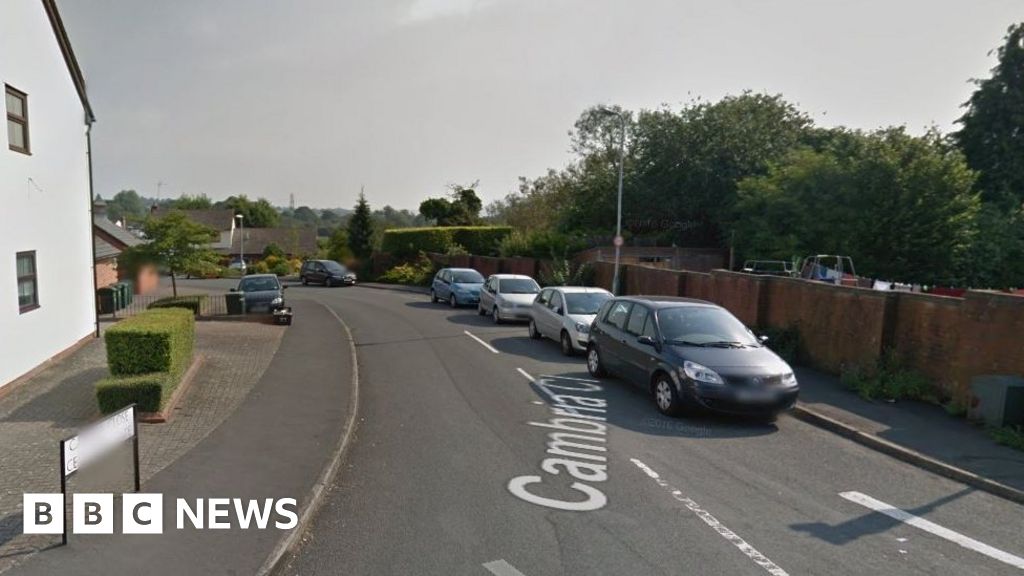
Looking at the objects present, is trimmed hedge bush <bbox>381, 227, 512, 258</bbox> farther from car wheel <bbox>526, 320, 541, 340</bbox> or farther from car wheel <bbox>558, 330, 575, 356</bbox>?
car wheel <bbox>558, 330, 575, 356</bbox>

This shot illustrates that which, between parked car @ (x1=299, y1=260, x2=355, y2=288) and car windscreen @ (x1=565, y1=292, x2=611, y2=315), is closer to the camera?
car windscreen @ (x1=565, y1=292, x2=611, y2=315)

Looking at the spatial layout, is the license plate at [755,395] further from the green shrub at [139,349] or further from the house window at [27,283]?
the house window at [27,283]

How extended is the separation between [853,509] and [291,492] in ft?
17.1

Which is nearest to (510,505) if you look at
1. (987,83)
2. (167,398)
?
(167,398)

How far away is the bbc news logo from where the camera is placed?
4.96 m

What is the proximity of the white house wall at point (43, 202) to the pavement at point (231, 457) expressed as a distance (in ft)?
4.83

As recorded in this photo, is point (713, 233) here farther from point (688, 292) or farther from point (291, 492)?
point (291, 492)

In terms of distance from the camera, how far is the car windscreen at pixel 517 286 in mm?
19891

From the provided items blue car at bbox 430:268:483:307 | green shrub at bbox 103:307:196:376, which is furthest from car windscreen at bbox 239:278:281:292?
green shrub at bbox 103:307:196:376

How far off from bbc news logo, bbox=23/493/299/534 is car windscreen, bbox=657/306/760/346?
6.00 metres

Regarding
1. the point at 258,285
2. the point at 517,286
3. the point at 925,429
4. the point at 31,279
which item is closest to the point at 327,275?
the point at 258,285

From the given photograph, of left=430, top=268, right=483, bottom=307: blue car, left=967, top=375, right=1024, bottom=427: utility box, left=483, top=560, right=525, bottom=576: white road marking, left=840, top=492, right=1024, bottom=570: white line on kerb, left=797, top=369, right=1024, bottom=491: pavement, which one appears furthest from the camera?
left=430, top=268, right=483, bottom=307: blue car

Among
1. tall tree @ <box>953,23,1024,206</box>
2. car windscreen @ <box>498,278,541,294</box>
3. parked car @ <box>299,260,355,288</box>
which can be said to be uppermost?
tall tree @ <box>953,23,1024,206</box>

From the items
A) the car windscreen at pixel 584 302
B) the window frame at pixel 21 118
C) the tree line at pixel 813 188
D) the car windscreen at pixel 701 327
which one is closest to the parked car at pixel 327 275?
the tree line at pixel 813 188
